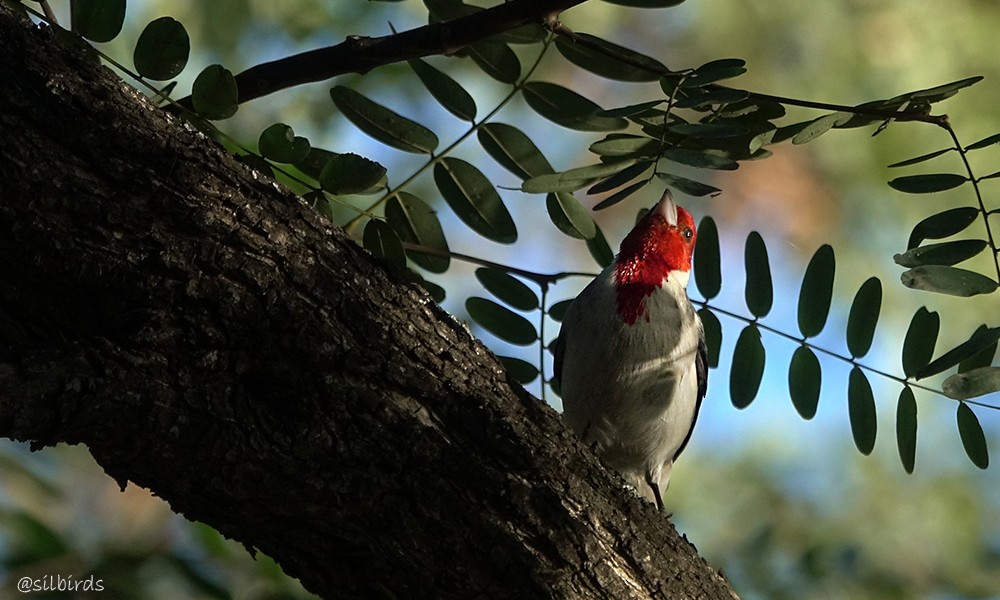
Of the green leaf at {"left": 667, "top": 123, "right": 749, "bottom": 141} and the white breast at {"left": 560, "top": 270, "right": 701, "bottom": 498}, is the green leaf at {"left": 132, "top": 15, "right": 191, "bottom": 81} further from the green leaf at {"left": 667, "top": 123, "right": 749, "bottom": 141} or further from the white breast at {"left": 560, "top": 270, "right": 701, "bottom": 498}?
the white breast at {"left": 560, "top": 270, "right": 701, "bottom": 498}

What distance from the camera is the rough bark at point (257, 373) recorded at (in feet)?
7.22

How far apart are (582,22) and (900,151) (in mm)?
2480

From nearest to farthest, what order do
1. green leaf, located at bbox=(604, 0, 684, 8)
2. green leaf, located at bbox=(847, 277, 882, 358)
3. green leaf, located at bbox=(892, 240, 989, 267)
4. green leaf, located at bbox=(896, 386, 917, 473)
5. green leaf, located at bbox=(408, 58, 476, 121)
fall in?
green leaf, located at bbox=(892, 240, 989, 267) < green leaf, located at bbox=(604, 0, 684, 8) < green leaf, located at bbox=(896, 386, 917, 473) < green leaf, located at bbox=(408, 58, 476, 121) < green leaf, located at bbox=(847, 277, 882, 358)

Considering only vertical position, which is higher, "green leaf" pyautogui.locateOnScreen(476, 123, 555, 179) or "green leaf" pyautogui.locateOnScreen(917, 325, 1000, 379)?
"green leaf" pyautogui.locateOnScreen(476, 123, 555, 179)

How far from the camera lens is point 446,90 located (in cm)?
335

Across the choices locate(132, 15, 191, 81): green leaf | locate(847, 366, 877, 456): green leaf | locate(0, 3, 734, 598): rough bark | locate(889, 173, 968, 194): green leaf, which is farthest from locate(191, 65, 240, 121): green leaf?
locate(847, 366, 877, 456): green leaf

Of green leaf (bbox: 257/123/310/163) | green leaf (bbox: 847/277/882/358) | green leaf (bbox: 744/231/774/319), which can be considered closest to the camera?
green leaf (bbox: 257/123/310/163)

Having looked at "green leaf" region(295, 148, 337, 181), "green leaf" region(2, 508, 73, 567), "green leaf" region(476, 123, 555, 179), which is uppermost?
"green leaf" region(476, 123, 555, 179)

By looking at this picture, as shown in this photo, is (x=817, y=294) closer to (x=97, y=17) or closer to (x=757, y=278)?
(x=757, y=278)

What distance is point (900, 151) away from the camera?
745cm

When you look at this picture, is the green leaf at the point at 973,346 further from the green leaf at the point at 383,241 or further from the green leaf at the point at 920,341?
the green leaf at the point at 383,241

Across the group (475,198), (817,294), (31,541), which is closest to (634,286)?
(817,294)

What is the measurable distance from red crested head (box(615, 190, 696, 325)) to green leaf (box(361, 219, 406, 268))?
1.03 meters

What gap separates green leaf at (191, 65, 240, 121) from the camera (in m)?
2.74
